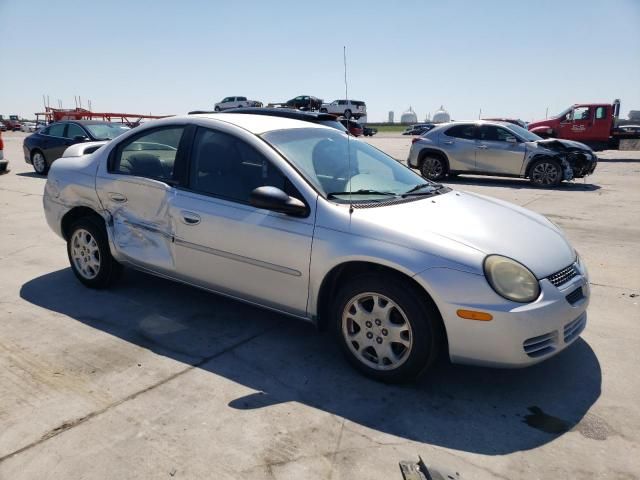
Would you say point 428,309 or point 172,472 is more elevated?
point 428,309

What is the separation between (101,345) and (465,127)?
11.1 meters

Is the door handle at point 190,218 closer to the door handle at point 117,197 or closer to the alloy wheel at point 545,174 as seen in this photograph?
the door handle at point 117,197

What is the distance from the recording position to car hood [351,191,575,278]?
2.83m

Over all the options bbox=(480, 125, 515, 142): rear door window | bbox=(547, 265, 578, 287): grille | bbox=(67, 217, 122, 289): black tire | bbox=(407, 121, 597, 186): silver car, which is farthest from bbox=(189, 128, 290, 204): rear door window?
bbox=(480, 125, 515, 142): rear door window

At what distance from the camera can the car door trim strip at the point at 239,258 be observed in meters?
3.20

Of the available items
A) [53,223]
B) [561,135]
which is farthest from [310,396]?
[561,135]

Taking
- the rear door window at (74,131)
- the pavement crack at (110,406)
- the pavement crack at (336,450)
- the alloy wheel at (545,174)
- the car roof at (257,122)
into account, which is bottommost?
the pavement crack at (336,450)

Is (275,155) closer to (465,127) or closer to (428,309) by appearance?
(428,309)

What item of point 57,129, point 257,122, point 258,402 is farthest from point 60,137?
point 258,402

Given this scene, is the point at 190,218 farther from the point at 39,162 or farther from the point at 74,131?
the point at 39,162

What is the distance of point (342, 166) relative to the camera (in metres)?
3.66

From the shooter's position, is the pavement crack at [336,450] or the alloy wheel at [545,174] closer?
the pavement crack at [336,450]

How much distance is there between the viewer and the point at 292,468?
7.60 ft

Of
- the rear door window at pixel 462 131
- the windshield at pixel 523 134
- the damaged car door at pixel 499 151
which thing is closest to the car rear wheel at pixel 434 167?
the rear door window at pixel 462 131
